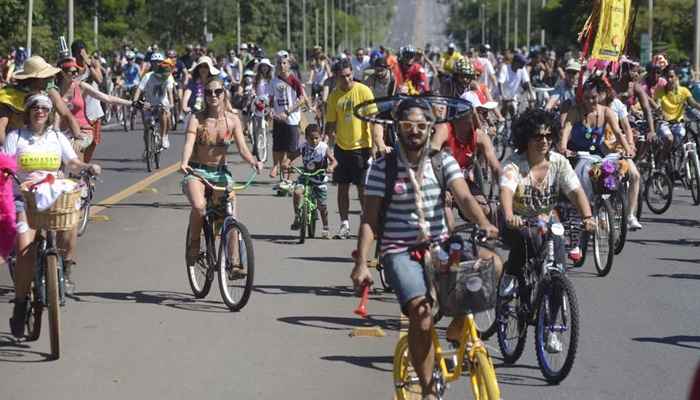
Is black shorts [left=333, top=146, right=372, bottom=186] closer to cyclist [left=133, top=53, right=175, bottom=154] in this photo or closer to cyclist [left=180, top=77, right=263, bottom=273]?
cyclist [left=180, top=77, right=263, bottom=273]

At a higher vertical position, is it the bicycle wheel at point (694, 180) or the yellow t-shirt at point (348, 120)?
the yellow t-shirt at point (348, 120)

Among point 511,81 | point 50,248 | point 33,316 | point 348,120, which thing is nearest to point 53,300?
point 50,248

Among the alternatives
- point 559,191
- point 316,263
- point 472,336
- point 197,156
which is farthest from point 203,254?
point 472,336

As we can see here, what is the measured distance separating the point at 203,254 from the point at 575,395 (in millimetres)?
4108

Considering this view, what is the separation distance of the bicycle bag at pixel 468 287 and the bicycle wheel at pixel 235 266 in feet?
12.7

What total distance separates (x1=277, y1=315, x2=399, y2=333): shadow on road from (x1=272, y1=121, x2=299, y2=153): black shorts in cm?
952

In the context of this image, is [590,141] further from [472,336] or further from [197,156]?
[472,336]

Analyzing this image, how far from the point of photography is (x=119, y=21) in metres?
93.6

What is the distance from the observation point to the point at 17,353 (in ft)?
32.1

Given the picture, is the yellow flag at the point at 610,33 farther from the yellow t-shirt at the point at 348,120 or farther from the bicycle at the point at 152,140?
the bicycle at the point at 152,140

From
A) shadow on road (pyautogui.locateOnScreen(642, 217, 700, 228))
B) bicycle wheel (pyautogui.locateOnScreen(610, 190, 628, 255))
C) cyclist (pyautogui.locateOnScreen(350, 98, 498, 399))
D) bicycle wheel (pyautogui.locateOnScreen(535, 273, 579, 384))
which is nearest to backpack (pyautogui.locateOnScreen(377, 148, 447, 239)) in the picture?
cyclist (pyautogui.locateOnScreen(350, 98, 498, 399))

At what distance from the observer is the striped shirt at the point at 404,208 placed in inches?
302

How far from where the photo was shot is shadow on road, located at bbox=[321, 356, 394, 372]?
945cm

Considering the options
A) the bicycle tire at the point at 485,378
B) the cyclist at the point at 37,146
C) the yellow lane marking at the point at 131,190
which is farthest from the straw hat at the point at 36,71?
the yellow lane marking at the point at 131,190
